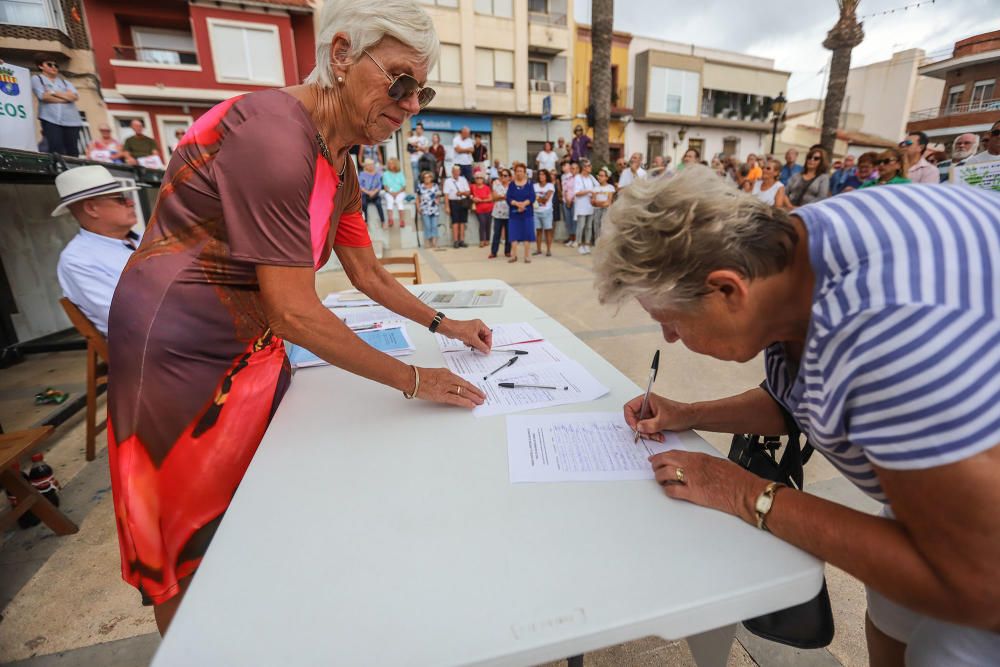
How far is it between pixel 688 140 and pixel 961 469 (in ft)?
89.3

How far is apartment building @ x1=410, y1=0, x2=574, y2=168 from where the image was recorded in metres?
17.3

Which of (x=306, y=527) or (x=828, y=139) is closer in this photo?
(x=306, y=527)

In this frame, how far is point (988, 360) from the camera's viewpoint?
1.83 feet

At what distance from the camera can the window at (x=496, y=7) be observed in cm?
1764

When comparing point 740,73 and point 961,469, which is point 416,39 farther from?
point 740,73

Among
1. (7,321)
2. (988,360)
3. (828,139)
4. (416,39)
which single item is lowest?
(7,321)

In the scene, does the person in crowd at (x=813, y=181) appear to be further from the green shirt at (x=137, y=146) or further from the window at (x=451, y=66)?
the window at (x=451, y=66)

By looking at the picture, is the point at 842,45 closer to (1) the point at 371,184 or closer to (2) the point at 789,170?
(2) the point at 789,170

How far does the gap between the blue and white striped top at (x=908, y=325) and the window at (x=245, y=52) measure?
56.5 ft

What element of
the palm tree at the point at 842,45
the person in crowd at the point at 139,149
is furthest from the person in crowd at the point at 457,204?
the palm tree at the point at 842,45

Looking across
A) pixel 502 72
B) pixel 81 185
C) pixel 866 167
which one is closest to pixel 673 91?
pixel 502 72

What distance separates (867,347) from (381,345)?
141 cm

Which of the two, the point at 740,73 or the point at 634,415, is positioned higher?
the point at 740,73

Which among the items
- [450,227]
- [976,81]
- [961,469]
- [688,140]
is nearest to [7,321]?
[961,469]
